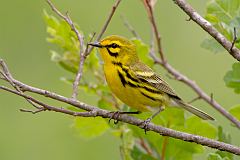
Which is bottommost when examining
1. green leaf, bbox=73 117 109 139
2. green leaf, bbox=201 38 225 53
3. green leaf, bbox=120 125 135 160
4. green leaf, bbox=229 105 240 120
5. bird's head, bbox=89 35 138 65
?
green leaf, bbox=120 125 135 160

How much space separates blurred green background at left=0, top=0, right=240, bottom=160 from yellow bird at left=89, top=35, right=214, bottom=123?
5.04ft

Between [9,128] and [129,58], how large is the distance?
8.02ft

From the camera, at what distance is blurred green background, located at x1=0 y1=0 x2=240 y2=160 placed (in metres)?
5.86

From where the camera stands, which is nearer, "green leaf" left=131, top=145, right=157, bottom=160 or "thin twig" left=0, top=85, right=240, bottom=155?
"thin twig" left=0, top=85, right=240, bottom=155

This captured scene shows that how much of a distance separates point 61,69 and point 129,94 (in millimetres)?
3124

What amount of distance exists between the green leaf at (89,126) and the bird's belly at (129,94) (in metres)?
0.21

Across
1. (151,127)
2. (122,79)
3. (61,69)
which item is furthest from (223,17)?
(61,69)

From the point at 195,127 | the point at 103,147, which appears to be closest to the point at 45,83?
the point at 103,147

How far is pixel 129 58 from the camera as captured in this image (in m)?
3.95

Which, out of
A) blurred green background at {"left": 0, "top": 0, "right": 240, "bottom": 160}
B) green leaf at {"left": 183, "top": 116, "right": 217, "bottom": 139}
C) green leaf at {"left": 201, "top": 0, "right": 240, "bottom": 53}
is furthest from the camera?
blurred green background at {"left": 0, "top": 0, "right": 240, "bottom": 160}

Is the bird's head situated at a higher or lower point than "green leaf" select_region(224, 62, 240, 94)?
higher

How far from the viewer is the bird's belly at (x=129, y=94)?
137 inches

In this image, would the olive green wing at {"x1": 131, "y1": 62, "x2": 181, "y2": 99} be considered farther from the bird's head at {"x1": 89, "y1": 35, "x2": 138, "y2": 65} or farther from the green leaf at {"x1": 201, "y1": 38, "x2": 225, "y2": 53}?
the green leaf at {"x1": 201, "y1": 38, "x2": 225, "y2": 53}

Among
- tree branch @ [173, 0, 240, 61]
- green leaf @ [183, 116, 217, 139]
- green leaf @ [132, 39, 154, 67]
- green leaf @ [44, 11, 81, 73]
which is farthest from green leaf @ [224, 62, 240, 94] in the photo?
green leaf @ [44, 11, 81, 73]
